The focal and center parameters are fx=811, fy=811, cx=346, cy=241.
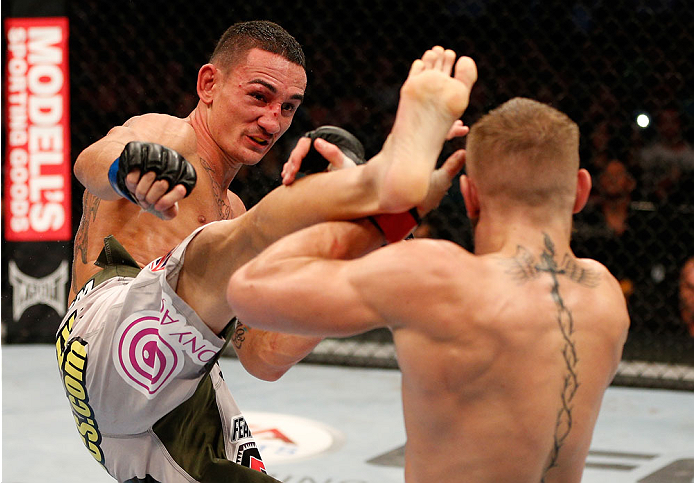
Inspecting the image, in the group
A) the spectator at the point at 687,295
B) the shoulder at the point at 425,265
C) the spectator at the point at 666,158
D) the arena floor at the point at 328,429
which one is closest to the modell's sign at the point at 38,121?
the arena floor at the point at 328,429

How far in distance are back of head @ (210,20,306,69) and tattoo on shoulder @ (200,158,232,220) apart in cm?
24

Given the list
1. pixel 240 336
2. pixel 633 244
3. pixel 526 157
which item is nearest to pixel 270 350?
pixel 240 336

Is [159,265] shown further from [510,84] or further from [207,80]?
[510,84]

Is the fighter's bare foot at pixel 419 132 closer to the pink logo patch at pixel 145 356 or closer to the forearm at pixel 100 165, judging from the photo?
the pink logo patch at pixel 145 356

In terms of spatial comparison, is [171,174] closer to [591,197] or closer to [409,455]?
[409,455]

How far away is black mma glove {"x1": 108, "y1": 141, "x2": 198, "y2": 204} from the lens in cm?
124

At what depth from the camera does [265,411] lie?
3.00 metres

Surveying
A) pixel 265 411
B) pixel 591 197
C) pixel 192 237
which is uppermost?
pixel 192 237

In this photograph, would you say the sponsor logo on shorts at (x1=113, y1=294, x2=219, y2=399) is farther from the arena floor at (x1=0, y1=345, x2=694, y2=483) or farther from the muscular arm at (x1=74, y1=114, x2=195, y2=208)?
the arena floor at (x1=0, y1=345, x2=694, y2=483)

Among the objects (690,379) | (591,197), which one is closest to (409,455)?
(690,379)

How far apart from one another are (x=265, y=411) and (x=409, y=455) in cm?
200

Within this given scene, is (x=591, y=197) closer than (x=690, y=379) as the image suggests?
No

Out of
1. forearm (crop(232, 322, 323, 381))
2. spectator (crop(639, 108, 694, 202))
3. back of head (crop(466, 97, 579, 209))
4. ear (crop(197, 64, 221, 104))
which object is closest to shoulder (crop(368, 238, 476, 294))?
Answer: back of head (crop(466, 97, 579, 209))

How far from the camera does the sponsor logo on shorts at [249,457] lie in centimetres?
166
